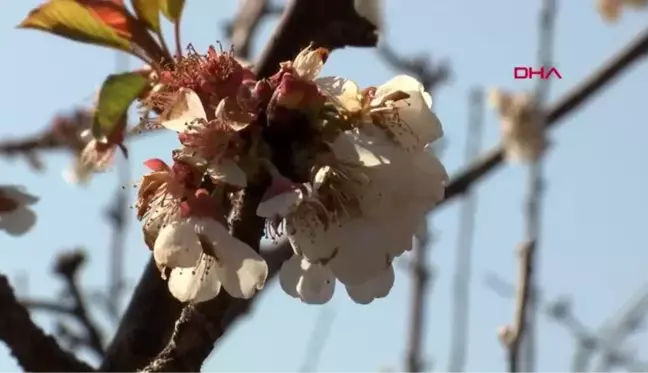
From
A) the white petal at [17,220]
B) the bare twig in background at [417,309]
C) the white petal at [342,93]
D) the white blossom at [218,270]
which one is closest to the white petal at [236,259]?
the white blossom at [218,270]

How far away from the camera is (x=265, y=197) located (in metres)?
0.65

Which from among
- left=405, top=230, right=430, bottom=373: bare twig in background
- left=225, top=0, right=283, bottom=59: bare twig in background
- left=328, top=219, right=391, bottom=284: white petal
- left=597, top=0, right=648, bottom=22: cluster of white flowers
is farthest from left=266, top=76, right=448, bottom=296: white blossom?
left=597, top=0, right=648, bottom=22: cluster of white flowers

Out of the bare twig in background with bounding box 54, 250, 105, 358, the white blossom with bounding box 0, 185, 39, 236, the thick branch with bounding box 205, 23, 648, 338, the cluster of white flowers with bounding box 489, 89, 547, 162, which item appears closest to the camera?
the white blossom with bounding box 0, 185, 39, 236

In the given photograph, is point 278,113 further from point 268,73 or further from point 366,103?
point 268,73

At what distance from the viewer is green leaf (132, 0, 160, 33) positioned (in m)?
0.78

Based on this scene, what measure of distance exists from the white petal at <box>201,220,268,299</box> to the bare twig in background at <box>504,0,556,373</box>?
1.46ft

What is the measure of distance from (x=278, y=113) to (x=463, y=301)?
1.75m

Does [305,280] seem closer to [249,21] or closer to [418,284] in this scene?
[249,21]

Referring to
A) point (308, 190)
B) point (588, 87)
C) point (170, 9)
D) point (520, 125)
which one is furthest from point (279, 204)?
point (520, 125)

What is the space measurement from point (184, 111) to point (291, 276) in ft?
0.47

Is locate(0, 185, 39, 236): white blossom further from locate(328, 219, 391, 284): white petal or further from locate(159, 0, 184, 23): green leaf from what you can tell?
locate(328, 219, 391, 284): white petal

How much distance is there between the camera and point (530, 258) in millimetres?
1074

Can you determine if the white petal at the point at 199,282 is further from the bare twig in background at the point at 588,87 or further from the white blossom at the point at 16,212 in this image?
the bare twig in background at the point at 588,87

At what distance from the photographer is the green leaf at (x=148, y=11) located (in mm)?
778
